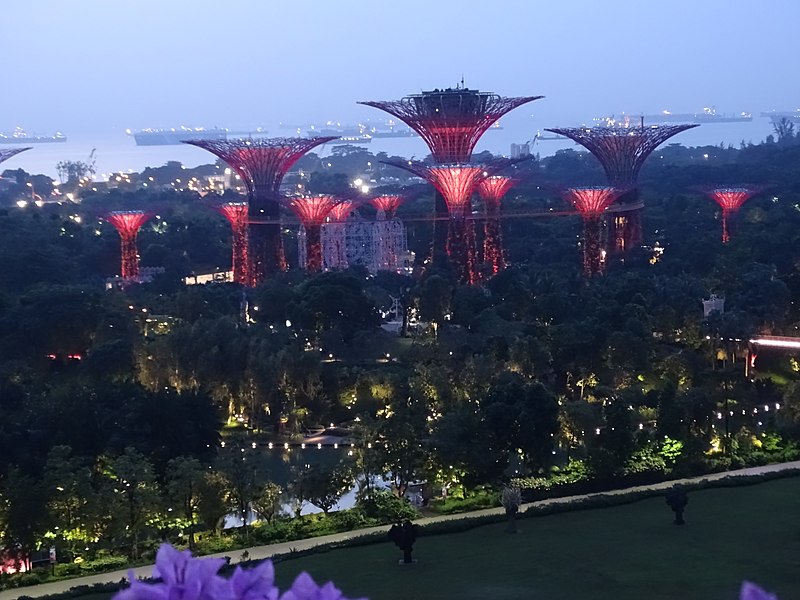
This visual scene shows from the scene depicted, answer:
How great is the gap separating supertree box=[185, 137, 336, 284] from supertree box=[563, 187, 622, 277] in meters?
14.9

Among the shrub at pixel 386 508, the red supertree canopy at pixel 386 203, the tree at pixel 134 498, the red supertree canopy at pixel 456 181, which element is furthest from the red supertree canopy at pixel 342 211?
the tree at pixel 134 498

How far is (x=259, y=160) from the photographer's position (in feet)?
184

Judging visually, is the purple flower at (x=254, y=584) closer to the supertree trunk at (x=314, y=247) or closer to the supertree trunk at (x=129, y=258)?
the supertree trunk at (x=314, y=247)

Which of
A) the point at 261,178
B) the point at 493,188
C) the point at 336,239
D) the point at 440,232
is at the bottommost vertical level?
the point at 336,239

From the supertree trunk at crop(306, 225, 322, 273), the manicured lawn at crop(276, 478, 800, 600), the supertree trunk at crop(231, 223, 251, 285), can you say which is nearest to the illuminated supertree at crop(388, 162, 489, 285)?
the supertree trunk at crop(306, 225, 322, 273)

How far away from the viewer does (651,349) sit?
36812 millimetres

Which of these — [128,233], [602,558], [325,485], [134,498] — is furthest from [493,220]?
[602,558]

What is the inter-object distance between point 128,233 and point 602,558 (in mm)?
44057

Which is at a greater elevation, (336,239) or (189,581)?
(189,581)

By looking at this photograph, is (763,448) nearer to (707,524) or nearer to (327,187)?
(707,524)

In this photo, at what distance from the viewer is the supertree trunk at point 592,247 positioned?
2221 inches

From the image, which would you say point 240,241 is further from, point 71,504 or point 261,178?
point 71,504

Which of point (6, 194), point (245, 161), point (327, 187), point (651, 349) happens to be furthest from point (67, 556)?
point (6, 194)

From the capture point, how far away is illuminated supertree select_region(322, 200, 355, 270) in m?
63.0
